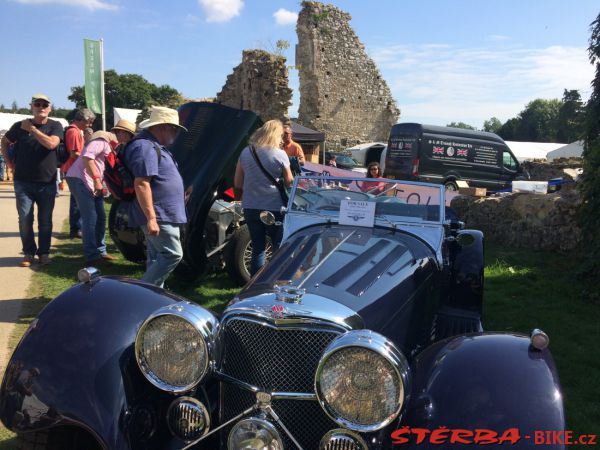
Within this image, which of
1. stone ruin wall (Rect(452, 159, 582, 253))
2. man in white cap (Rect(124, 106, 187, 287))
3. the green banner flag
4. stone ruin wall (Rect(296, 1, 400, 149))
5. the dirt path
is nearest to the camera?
man in white cap (Rect(124, 106, 187, 287))

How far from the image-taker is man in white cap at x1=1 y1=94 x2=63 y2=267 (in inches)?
223

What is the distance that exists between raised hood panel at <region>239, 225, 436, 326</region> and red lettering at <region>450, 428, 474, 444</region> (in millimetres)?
698

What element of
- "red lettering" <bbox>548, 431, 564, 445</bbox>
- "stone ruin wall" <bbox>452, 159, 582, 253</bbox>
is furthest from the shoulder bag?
"stone ruin wall" <bbox>452, 159, 582, 253</bbox>

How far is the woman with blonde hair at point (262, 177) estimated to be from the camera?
4762 millimetres

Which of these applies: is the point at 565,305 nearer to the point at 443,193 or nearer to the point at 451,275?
the point at 451,275

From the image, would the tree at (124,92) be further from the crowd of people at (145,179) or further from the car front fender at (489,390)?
the car front fender at (489,390)

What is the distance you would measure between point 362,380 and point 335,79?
27.5m

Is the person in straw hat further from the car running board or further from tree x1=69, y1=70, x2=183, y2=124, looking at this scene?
tree x1=69, y1=70, x2=183, y2=124

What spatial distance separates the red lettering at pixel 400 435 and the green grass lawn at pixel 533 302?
5.96 feet

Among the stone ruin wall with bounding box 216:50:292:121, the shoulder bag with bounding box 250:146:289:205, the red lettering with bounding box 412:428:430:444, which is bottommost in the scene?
the red lettering with bounding box 412:428:430:444

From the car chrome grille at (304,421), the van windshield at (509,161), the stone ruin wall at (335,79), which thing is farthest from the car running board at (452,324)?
the stone ruin wall at (335,79)

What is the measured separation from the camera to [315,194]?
3.67 metres

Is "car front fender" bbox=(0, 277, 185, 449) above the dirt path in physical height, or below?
Result: above

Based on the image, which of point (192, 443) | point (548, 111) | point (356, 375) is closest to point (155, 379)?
point (192, 443)
